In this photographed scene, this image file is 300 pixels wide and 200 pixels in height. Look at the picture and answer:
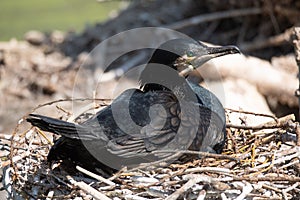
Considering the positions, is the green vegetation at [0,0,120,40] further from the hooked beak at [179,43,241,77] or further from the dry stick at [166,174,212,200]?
the dry stick at [166,174,212,200]

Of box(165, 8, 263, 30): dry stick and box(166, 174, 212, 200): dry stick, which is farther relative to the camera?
box(165, 8, 263, 30): dry stick

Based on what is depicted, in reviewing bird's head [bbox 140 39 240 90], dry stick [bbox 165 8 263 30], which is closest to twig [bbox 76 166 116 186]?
bird's head [bbox 140 39 240 90]

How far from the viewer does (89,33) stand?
10.8 metres

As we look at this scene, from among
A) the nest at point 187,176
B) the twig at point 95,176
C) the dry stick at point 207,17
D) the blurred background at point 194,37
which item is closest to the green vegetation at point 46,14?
the blurred background at point 194,37

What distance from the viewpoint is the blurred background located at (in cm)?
852

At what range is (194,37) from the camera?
1021cm

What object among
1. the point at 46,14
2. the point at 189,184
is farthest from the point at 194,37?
the point at 46,14

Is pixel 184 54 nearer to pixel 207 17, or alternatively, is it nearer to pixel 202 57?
pixel 202 57

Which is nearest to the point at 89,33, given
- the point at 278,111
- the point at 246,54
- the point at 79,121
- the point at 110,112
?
the point at 246,54

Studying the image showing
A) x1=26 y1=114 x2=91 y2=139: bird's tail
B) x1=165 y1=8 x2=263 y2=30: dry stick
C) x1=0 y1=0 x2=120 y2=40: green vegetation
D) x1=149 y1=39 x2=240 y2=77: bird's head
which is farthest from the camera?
x1=0 y1=0 x2=120 y2=40: green vegetation

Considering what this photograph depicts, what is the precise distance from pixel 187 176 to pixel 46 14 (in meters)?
14.0

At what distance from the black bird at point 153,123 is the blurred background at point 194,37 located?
268cm

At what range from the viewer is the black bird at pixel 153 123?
15.4ft

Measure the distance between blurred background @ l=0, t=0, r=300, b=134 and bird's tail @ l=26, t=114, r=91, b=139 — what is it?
11.2ft
